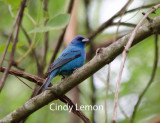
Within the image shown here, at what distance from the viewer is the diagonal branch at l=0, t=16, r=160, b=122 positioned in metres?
2.65

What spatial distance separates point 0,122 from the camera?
2822 mm

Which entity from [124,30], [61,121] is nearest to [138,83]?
[124,30]

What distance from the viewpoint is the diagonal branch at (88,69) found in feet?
8.71

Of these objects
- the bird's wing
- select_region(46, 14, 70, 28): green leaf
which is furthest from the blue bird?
select_region(46, 14, 70, 28): green leaf

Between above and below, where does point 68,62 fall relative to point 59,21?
below

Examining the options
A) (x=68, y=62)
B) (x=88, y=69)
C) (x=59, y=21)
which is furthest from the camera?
(x=68, y=62)

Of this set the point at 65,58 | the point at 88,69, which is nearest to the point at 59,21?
the point at 88,69

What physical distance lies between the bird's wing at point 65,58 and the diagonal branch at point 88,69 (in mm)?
1342

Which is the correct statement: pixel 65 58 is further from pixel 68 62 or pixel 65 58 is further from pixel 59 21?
pixel 59 21

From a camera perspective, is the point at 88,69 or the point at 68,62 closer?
the point at 88,69

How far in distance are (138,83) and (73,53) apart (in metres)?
1.57

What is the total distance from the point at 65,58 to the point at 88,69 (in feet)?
6.48

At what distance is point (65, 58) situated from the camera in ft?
15.3

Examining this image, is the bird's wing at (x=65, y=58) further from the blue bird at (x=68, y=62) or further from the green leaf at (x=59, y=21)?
the green leaf at (x=59, y=21)
